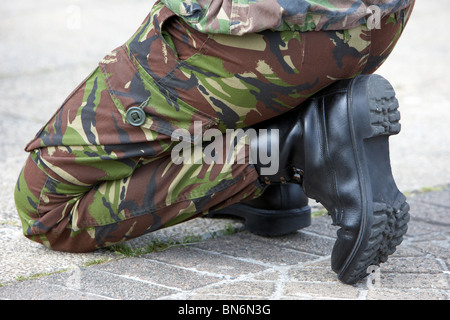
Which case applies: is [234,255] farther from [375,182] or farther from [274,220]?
[375,182]

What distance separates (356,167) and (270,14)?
1.38ft

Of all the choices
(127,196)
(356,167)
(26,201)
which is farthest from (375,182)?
(26,201)

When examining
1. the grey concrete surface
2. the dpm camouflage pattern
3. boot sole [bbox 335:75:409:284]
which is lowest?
the grey concrete surface

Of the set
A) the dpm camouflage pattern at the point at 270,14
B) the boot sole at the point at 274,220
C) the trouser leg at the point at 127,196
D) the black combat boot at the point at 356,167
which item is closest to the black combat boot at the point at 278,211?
the boot sole at the point at 274,220

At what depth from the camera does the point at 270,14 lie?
5.09 feet

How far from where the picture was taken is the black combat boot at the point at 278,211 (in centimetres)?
205

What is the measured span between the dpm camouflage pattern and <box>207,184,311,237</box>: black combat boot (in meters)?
0.62

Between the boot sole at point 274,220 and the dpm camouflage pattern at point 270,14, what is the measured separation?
2.20ft

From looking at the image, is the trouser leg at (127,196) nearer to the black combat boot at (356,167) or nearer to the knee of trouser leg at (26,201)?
the knee of trouser leg at (26,201)

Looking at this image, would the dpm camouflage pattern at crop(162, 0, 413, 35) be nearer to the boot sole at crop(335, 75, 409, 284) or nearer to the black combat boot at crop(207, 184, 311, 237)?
the boot sole at crop(335, 75, 409, 284)

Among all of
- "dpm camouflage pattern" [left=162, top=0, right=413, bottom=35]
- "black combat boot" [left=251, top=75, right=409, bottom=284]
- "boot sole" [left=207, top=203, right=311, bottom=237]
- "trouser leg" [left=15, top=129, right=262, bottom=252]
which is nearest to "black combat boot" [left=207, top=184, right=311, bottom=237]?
"boot sole" [left=207, top=203, right=311, bottom=237]

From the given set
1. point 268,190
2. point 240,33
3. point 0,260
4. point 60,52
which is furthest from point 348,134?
point 60,52

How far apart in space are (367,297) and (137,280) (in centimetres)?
58

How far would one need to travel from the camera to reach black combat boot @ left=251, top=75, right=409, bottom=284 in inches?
62.4
